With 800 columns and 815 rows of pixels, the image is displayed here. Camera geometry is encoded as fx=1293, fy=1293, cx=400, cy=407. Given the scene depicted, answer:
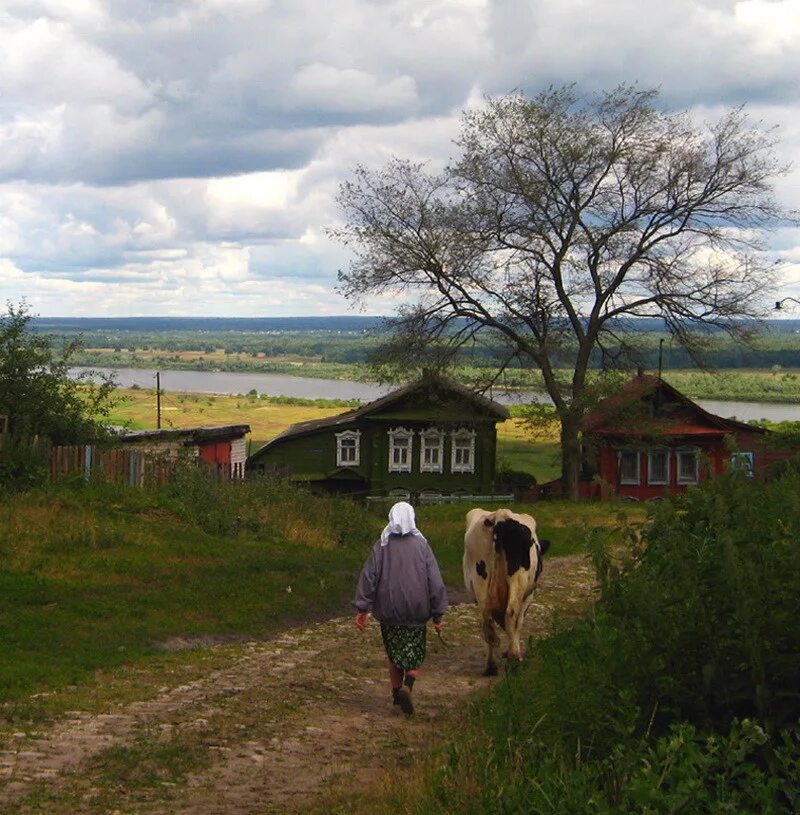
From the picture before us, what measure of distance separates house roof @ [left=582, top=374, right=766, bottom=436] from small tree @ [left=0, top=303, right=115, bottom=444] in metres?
23.3

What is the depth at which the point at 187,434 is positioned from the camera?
139ft

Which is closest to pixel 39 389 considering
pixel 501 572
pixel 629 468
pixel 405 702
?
pixel 501 572

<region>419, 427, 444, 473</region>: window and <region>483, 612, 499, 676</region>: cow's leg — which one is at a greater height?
<region>483, 612, 499, 676</region>: cow's leg

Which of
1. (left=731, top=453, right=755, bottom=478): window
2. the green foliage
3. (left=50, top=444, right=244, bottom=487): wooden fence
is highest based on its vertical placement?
(left=731, top=453, right=755, bottom=478): window

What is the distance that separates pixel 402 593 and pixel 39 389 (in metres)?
17.3

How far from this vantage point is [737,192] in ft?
148

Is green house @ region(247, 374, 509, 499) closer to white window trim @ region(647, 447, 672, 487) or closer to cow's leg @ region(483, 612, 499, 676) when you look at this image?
white window trim @ region(647, 447, 672, 487)

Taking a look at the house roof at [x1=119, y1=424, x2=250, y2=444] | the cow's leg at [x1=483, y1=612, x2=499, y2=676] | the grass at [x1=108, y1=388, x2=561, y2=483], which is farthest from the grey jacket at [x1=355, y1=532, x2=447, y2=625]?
the grass at [x1=108, y1=388, x2=561, y2=483]

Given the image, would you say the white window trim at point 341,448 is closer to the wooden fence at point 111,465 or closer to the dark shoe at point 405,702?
the wooden fence at point 111,465

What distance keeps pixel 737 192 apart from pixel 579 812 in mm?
42008

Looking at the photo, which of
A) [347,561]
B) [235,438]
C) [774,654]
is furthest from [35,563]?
[235,438]

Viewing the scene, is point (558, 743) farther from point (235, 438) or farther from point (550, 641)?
point (235, 438)

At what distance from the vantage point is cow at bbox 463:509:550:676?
42.4 ft

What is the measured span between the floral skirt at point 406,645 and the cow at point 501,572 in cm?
202
